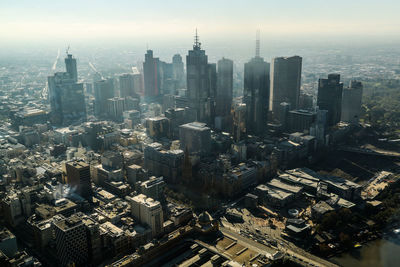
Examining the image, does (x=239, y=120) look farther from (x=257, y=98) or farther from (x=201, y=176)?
(x=201, y=176)

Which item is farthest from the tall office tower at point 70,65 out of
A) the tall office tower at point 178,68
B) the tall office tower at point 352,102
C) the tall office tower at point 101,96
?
the tall office tower at point 352,102

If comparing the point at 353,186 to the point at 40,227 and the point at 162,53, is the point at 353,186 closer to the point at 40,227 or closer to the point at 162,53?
the point at 40,227

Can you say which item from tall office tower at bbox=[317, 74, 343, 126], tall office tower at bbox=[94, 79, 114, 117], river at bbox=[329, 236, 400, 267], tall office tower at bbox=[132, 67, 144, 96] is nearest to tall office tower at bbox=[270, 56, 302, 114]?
tall office tower at bbox=[317, 74, 343, 126]

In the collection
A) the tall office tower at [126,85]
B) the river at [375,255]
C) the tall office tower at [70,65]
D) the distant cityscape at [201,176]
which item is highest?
the tall office tower at [70,65]

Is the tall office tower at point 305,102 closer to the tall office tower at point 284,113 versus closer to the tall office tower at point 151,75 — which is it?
the tall office tower at point 284,113

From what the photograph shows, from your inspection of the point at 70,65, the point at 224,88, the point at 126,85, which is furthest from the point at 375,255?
the point at 70,65

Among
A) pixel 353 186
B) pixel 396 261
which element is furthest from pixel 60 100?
pixel 396 261
